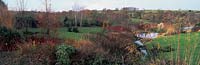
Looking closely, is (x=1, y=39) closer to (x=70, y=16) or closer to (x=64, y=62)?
(x=64, y=62)

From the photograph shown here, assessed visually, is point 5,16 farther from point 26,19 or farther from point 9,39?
point 9,39

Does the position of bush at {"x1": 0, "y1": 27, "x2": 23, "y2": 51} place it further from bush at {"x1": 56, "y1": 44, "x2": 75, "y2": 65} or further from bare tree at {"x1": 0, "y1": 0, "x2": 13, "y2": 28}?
bare tree at {"x1": 0, "y1": 0, "x2": 13, "y2": 28}

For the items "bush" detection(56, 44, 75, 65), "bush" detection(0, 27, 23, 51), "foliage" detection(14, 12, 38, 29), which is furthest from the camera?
"foliage" detection(14, 12, 38, 29)

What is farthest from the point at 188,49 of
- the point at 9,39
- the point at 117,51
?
the point at 9,39

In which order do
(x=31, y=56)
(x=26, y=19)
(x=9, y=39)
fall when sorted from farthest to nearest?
(x=26, y=19)
(x=9, y=39)
(x=31, y=56)

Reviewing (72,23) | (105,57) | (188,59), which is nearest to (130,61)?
(105,57)

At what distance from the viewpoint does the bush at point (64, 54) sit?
14320 millimetres

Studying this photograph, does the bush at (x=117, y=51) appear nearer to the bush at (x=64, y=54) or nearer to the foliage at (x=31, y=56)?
the bush at (x=64, y=54)

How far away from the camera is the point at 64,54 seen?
47.3ft

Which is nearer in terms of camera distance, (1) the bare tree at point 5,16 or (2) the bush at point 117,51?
(2) the bush at point 117,51

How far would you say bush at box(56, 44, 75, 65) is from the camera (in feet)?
47.0

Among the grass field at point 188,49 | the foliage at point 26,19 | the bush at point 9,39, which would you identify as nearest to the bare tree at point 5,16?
the foliage at point 26,19

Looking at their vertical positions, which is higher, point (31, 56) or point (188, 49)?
point (188, 49)

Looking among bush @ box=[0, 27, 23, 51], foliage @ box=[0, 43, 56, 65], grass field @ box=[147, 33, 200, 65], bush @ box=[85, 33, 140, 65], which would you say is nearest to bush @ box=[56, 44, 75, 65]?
foliage @ box=[0, 43, 56, 65]
